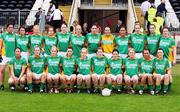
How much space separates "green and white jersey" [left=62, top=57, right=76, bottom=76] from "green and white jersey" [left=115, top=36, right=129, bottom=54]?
1342 mm

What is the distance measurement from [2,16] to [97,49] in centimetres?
1048

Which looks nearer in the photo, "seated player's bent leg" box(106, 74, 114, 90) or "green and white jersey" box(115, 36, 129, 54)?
"seated player's bent leg" box(106, 74, 114, 90)

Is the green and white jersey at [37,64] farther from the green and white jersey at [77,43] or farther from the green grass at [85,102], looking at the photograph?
the green and white jersey at [77,43]

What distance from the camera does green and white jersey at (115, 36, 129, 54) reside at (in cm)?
1306

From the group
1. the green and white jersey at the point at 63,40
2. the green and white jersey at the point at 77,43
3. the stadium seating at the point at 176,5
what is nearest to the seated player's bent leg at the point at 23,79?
the green and white jersey at the point at 63,40

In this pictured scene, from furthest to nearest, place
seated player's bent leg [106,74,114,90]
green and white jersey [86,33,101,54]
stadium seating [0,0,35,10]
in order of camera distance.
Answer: stadium seating [0,0,35,10] < green and white jersey [86,33,101,54] < seated player's bent leg [106,74,114,90]

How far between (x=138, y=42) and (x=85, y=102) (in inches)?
109

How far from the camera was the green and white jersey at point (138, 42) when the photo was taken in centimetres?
1302

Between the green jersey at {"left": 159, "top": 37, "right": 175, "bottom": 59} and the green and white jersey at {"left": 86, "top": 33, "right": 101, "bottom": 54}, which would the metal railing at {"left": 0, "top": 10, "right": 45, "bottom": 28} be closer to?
the green and white jersey at {"left": 86, "top": 33, "right": 101, "bottom": 54}

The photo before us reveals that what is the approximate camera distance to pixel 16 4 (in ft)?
98.6

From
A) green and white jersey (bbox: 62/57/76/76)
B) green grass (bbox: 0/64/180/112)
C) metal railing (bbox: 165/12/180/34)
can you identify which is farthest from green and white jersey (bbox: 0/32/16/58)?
metal railing (bbox: 165/12/180/34)

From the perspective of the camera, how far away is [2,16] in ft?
74.2

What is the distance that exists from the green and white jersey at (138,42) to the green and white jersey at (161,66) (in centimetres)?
81

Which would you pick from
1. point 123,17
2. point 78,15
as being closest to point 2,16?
point 78,15
